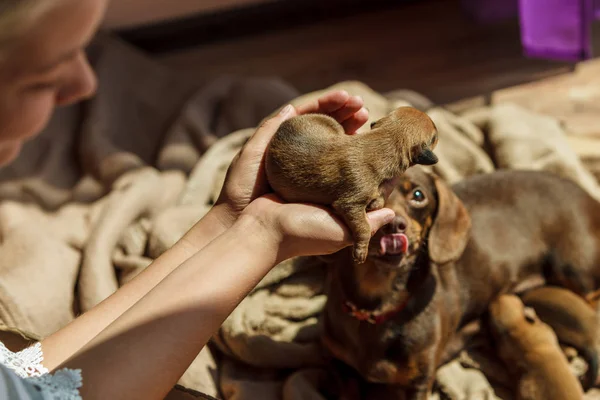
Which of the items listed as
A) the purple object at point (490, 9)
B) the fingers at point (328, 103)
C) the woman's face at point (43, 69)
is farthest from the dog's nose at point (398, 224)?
the purple object at point (490, 9)

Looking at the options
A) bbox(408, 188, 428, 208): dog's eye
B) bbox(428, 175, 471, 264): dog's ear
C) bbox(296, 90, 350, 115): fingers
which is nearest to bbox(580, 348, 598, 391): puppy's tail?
bbox(428, 175, 471, 264): dog's ear

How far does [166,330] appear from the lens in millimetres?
1151

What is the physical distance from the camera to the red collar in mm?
1830

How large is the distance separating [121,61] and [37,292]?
150 centimetres

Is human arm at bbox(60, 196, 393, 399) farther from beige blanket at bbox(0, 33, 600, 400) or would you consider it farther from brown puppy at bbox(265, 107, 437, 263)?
beige blanket at bbox(0, 33, 600, 400)

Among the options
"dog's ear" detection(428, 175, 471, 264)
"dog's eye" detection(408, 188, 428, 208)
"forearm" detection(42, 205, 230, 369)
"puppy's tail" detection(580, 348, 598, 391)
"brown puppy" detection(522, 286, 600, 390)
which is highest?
"forearm" detection(42, 205, 230, 369)

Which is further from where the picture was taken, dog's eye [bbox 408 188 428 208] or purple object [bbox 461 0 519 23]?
purple object [bbox 461 0 519 23]

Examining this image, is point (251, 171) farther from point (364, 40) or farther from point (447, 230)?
point (364, 40)

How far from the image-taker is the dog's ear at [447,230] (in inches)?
72.3

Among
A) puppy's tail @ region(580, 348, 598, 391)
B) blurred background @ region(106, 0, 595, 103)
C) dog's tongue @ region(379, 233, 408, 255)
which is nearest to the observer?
dog's tongue @ region(379, 233, 408, 255)

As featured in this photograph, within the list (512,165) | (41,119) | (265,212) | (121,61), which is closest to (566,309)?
(512,165)

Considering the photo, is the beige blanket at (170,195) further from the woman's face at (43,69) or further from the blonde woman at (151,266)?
the woman's face at (43,69)

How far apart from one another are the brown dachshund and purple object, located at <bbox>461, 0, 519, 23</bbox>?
1729 mm

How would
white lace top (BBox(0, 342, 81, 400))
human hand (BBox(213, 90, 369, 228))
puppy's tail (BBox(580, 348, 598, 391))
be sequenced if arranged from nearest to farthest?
white lace top (BBox(0, 342, 81, 400)), human hand (BBox(213, 90, 369, 228)), puppy's tail (BBox(580, 348, 598, 391))
